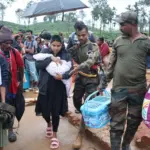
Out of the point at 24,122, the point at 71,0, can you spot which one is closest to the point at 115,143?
the point at 24,122

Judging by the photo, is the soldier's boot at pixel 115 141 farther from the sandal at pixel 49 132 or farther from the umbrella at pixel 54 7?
the umbrella at pixel 54 7

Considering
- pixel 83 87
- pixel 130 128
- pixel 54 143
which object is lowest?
pixel 54 143

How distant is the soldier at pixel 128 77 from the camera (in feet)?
9.79

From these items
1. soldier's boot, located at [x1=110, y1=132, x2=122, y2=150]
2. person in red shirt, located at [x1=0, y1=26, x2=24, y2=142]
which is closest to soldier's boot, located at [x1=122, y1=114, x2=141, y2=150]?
soldier's boot, located at [x1=110, y1=132, x2=122, y2=150]

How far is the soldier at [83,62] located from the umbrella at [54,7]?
3211mm

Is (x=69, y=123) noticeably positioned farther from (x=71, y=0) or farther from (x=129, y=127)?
(x=71, y=0)

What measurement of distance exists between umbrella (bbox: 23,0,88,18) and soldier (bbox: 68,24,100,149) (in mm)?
3211

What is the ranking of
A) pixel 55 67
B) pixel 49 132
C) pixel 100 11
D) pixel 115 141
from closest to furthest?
pixel 115 141 → pixel 55 67 → pixel 49 132 → pixel 100 11

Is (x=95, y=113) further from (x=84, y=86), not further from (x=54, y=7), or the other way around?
(x=54, y=7)

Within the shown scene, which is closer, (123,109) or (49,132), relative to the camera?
(123,109)

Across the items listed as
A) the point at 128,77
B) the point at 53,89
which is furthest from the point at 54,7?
the point at 128,77

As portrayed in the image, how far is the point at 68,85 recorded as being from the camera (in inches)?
151

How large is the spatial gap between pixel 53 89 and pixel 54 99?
6.1 inches

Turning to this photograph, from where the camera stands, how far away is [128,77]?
3.04 metres
